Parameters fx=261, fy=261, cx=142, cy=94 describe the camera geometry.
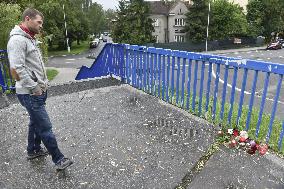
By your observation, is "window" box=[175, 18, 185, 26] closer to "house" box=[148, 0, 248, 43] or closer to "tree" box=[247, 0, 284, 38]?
"house" box=[148, 0, 248, 43]

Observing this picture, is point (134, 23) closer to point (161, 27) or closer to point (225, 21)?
point (161, 27)

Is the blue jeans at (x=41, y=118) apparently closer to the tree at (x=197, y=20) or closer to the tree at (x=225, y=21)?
the tree at (x=197, y=20)

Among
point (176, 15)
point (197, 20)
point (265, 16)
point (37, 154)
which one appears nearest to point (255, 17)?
point (265, 16)

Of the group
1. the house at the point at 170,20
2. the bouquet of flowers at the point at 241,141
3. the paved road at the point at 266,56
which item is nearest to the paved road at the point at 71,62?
the house at the point at 170,20

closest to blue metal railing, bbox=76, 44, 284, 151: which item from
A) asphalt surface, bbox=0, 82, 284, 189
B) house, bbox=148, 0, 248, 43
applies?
asphalt surface, bbox=0, 82, 284, 189

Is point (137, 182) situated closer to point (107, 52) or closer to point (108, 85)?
point (108, 85)

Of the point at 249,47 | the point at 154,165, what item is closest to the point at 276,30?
the point at 249,47

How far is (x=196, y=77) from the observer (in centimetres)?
457

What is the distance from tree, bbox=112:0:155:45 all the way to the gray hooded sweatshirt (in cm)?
3760

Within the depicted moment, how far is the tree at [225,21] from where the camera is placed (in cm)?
4416

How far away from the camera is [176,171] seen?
3.09 metres

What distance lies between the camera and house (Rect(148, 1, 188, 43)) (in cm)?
4981

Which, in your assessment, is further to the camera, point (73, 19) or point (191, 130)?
point (73, 19)

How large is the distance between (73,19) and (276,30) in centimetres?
3957
